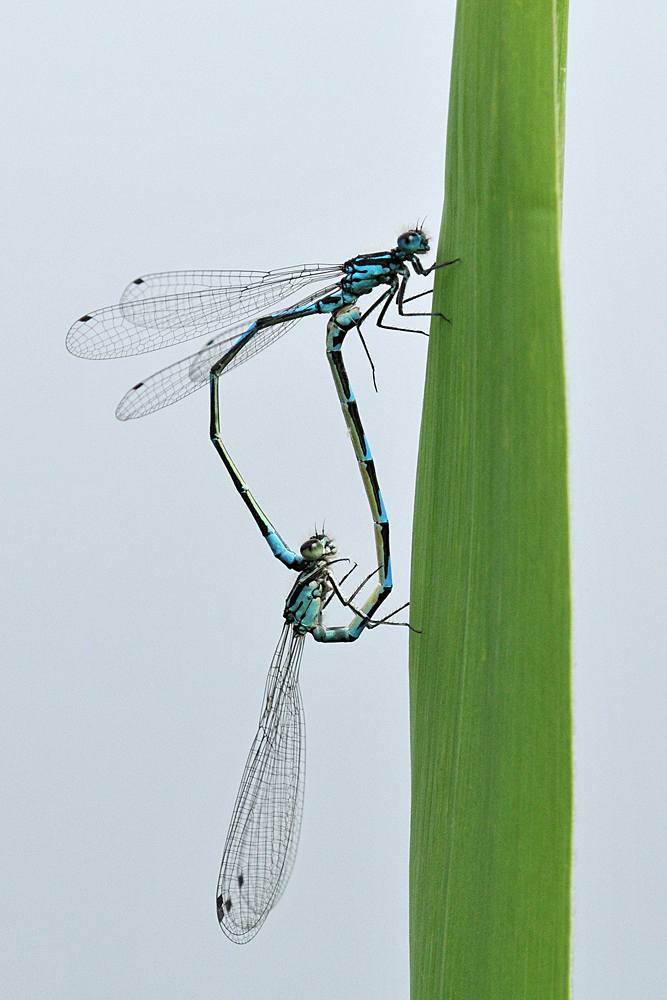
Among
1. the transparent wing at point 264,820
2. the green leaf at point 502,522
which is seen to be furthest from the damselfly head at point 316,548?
the green leaf at point 502,522

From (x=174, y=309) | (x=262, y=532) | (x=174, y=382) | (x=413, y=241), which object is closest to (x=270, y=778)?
(x=262, y=532)

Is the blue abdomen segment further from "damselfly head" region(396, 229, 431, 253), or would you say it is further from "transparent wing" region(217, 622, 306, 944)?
"transparent wing" region(217, 622, 306, 944)

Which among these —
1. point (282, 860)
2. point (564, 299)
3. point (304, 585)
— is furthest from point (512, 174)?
point (282, 860)

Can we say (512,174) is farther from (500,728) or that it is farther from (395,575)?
(395,575)

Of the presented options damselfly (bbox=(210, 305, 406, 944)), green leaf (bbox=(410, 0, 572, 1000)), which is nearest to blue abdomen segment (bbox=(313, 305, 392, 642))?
damselfly (bbox=(210, 305, 406, 944))

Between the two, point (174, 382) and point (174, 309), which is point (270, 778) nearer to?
point (174, 382)

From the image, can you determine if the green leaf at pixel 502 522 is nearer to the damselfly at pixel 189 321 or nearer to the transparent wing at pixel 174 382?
the damselfly at pixel 189 321
